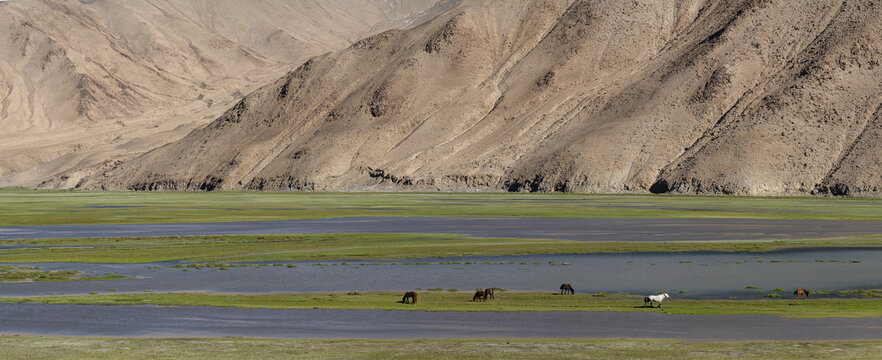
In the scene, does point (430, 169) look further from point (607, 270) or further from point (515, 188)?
point (607, 270)

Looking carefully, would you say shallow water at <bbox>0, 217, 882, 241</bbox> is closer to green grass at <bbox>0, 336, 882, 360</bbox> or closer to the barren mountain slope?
green grass at <bbox>0, 336, 882, 360</bbox>

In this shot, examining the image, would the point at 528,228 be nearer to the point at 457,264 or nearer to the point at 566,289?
the point at 457,264

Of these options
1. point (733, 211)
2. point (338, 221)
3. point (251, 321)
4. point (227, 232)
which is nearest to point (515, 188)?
point (733, 211)

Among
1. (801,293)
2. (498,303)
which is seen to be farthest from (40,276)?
(801,293)

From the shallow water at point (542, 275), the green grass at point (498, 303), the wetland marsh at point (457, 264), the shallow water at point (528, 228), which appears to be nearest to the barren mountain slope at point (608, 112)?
the wetland marsh at point (457, 264)

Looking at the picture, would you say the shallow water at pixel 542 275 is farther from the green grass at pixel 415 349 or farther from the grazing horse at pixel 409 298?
the green grass at pixel 415 349
